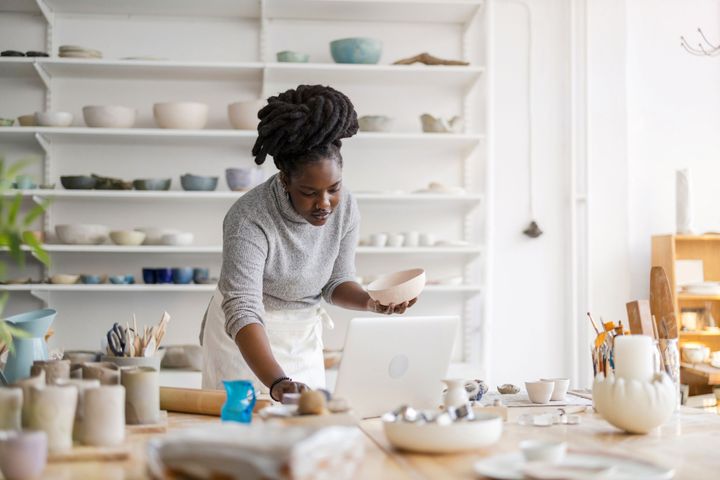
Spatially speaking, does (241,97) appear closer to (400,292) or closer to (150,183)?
(150,183)

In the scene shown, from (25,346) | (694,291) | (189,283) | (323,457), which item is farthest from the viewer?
(694,291)

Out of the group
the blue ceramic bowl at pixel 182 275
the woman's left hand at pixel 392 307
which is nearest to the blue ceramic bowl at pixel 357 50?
the blue ceramic bowl at pixel 182 275

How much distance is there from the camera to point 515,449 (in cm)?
163

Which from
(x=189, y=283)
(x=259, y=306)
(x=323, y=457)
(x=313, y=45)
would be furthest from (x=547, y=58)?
(x=323, y=457)

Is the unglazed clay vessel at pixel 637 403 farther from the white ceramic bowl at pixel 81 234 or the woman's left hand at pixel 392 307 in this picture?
the white ceramic bowl at pixel 81 234

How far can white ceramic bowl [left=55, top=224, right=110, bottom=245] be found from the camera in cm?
401

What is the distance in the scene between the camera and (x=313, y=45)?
4.44 metres

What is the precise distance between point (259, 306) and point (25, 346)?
62cm

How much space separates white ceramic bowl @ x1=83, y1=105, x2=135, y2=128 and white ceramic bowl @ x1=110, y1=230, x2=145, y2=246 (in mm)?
498

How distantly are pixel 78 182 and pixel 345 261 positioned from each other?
1.83 metres

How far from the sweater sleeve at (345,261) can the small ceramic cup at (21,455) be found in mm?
1433

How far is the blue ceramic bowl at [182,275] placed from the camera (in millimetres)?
4035

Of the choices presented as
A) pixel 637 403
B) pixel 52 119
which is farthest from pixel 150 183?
pixel 637 403

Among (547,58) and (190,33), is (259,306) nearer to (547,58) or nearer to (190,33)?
(190,33)
